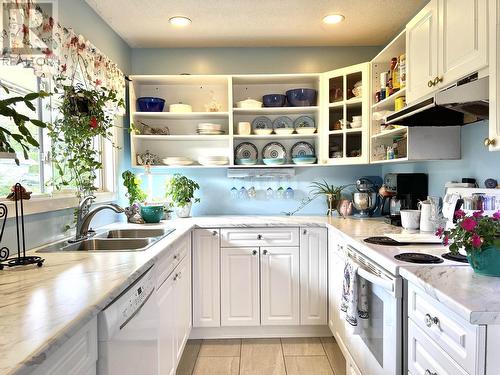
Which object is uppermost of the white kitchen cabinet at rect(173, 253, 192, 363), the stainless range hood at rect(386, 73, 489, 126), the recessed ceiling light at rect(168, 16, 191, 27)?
the recessed ceiling light at rect(168, 16, 191, 27)

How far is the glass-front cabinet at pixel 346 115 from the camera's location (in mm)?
2837

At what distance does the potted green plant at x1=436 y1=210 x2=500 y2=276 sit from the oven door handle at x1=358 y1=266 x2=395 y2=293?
1.09 feet

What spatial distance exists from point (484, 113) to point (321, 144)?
151 centimetres

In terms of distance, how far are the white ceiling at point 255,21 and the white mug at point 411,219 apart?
148 centimetres

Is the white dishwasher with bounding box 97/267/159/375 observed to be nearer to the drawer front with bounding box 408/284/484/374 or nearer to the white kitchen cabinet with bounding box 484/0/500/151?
the drawer front with bounding box 408/284/484/374

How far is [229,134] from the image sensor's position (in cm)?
313

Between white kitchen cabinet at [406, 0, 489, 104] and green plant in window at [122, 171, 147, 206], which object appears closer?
white kitchen cabinet at [406, 0, 489, 104]

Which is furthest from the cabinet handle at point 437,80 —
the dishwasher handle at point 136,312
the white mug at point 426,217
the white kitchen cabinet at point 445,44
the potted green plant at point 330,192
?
the dishwasher handle at point 136,312

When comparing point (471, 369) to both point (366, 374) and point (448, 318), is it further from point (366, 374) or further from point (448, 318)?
point (366, 374)

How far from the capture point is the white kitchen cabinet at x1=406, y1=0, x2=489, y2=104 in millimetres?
1450

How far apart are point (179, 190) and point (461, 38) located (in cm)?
225

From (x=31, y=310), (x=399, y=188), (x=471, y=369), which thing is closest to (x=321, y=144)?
(x=399, y=188)

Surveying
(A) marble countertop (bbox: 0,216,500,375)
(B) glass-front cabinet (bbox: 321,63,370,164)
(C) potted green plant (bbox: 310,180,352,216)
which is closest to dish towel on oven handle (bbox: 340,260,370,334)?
(A) marble countertop (bbox: 0,216,500,375)

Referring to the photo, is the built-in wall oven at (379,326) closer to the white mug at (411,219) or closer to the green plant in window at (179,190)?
the white mug at (411,219)
